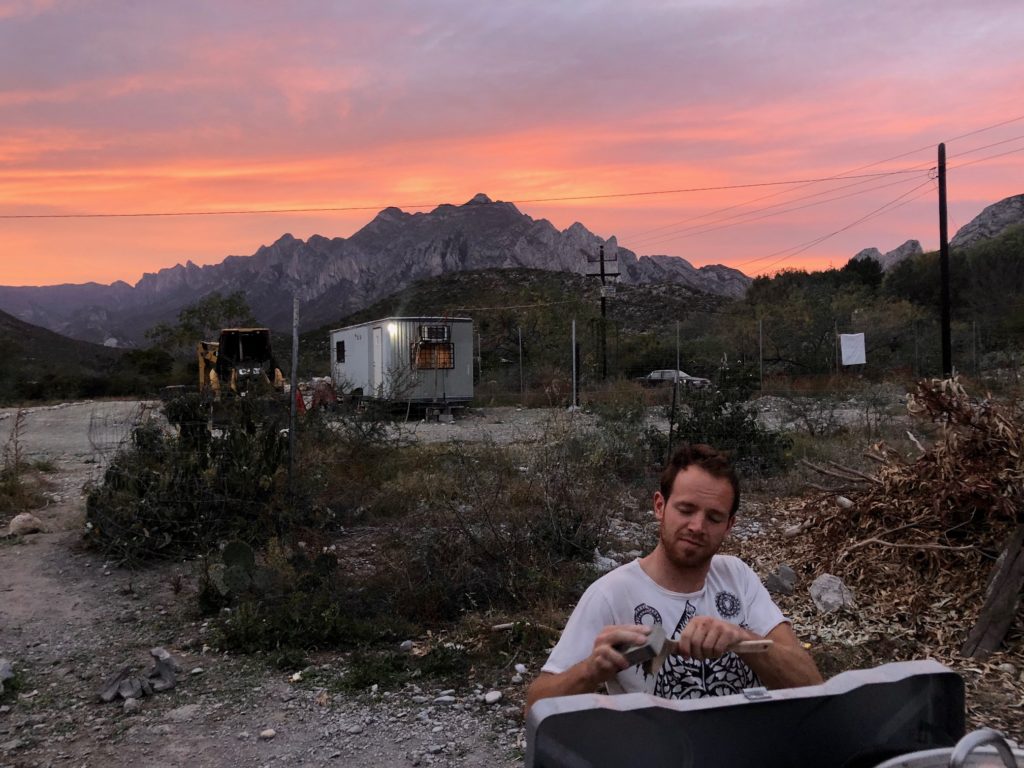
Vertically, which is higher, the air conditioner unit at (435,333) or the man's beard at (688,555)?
the air conditioner unit at (435,333)

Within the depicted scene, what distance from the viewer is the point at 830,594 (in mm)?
5023

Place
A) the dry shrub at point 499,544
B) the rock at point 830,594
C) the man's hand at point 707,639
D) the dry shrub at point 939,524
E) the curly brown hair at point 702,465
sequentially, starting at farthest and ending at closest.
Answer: the dry shrub at point 499,544
the rock at point 830,594
the dry shrub at point 939,524
the curly brown hair at point 702,465
the man's hand at point 707,639

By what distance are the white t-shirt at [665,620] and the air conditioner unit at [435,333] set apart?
16448 mm

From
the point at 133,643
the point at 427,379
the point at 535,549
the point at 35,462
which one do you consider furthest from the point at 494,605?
the point at 427,379

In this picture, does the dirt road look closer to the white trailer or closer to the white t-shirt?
the white t-shirt

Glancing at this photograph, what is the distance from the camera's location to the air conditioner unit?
60.8 feet

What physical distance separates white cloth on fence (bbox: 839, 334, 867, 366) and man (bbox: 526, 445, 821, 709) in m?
17.5

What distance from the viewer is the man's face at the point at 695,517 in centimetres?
216

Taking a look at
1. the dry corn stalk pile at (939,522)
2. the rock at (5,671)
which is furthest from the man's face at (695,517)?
the rock at (5,671)

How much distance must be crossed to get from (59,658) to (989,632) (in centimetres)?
515

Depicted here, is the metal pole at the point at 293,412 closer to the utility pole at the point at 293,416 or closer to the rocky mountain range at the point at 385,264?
the utility pole at the point at 293,416

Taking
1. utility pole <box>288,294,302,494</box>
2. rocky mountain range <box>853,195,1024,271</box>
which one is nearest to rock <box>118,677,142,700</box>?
utility pole <box>288,294,302,494</box>

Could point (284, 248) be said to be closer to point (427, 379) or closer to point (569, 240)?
point (569, 240)

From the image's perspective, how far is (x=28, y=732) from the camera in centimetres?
389
